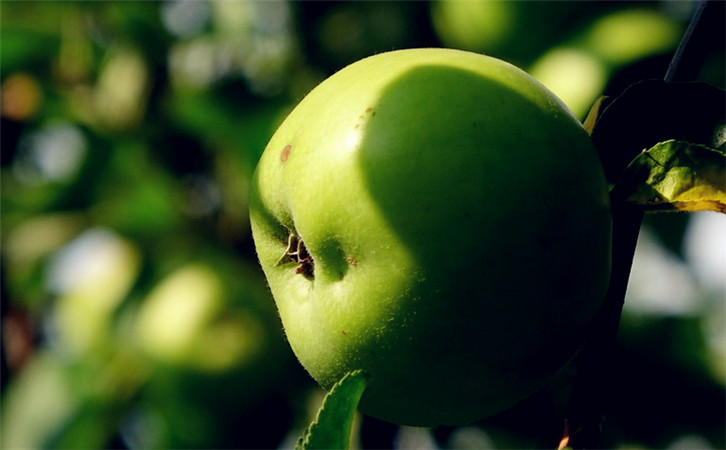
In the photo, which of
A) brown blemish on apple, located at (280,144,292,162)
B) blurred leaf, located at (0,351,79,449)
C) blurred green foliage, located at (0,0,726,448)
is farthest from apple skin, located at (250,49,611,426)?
blurred leaf, located at (0,351,79,449)

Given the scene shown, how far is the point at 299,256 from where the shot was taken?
67 cm

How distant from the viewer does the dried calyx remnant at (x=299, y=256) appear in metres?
0.67

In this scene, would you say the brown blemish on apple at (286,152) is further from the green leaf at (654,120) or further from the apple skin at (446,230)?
the green leaf at (654,120)

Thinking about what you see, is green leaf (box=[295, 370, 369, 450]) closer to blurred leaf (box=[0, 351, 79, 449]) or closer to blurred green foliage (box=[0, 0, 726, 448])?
blurred green foliage (box=[0, 0, 726, 448])

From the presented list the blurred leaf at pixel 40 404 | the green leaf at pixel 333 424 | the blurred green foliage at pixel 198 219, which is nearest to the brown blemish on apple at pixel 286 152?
the green leaf at pixel 333 424

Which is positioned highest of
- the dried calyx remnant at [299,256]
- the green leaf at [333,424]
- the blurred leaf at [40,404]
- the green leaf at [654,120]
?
the green leaf at [654,120]

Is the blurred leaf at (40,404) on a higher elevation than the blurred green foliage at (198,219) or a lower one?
lower


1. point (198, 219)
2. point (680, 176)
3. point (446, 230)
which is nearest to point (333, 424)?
point (446, 230)

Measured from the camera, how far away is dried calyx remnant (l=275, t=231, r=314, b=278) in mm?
668

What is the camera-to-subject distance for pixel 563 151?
0.58 m

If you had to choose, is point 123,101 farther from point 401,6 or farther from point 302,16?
point 401,6

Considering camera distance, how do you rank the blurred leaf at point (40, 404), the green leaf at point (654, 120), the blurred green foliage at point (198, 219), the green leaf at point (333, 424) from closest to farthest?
the green leaf at point (333, 424) → the green leaf at point (654, 120) → the blurred green foliage at point (198, 219) → the blurred leaf at point (40, 404)

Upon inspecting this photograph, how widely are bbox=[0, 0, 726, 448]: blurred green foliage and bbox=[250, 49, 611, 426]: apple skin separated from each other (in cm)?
73

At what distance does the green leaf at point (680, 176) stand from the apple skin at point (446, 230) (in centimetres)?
3
